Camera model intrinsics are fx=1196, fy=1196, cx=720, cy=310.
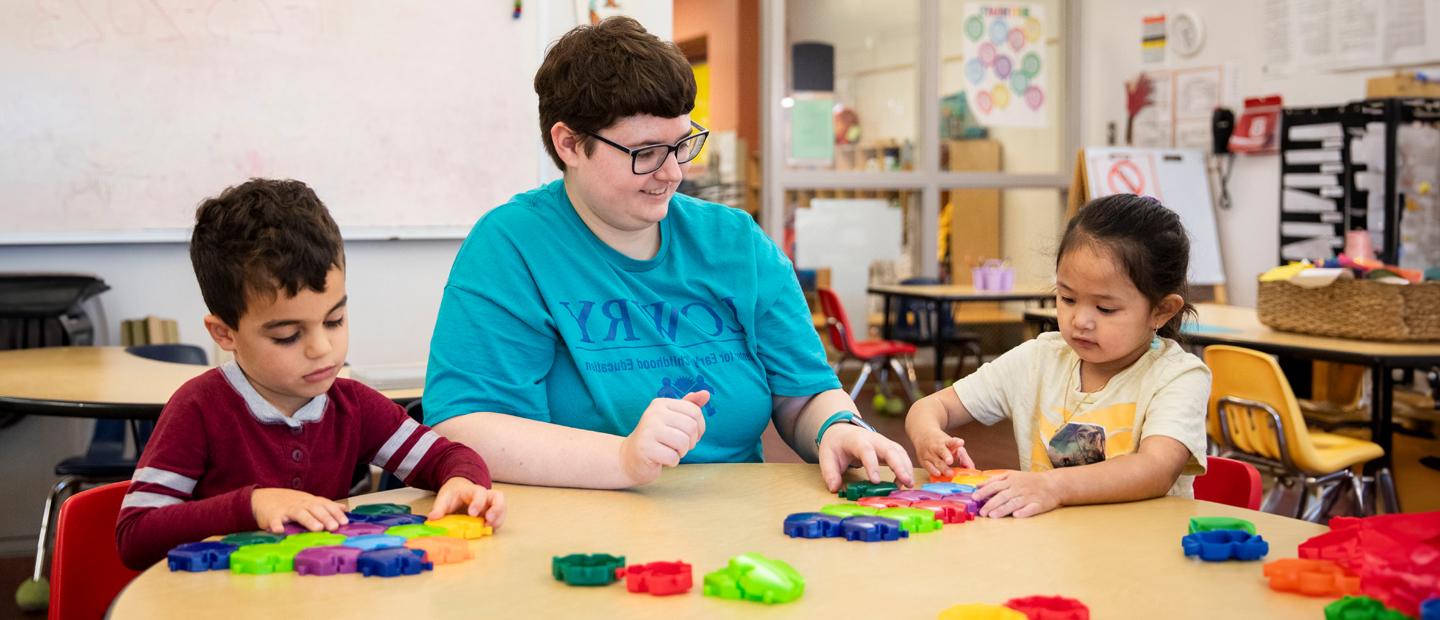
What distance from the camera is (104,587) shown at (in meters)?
1.37

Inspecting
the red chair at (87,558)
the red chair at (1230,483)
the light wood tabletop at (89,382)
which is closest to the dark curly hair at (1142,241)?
the red chair at (1230,483)

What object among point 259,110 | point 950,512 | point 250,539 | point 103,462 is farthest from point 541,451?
point 259,110

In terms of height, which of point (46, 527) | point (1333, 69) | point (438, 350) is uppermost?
point (1333, 69)

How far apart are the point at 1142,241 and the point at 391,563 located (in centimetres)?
107

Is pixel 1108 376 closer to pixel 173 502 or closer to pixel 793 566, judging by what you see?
pixel 793 566

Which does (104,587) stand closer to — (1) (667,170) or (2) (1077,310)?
(1) (667,170)

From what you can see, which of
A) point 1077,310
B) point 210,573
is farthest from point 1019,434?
point 210,573

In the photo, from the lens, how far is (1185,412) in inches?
58.4

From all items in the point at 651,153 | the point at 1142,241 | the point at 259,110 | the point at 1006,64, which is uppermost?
the point at 1006,64

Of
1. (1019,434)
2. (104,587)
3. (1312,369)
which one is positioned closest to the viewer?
(104,587)

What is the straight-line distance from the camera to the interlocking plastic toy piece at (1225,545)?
107 centimetres

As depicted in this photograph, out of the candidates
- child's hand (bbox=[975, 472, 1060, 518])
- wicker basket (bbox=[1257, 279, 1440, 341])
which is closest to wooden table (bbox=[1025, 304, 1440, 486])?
wicker basket (bbox=[1257, 279, 1440, 341])

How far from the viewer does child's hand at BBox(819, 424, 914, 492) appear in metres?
1.39

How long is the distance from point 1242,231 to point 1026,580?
620cm
